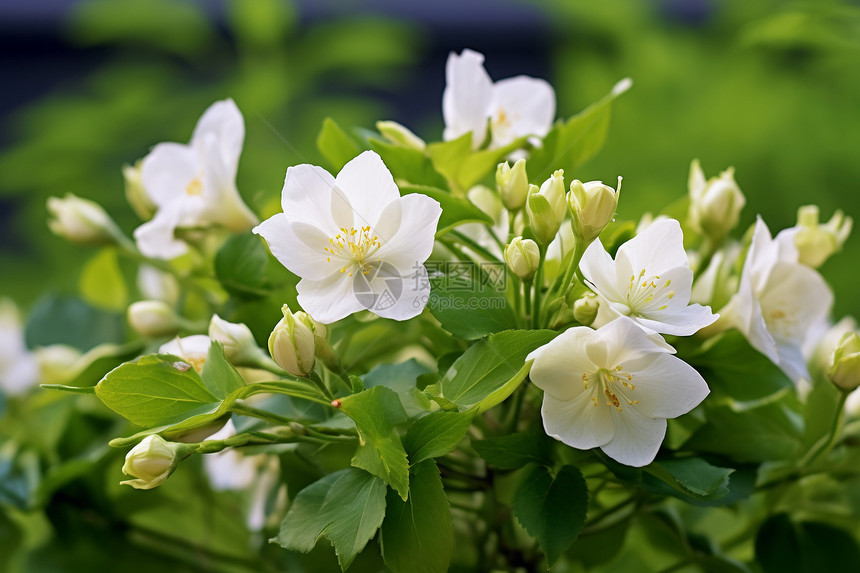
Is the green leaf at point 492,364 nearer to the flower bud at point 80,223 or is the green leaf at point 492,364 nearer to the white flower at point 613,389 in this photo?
the white flower at point 613,389

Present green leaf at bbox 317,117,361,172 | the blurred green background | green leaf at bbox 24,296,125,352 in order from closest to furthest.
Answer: green leaf at bbox 317,117,361,172 < green leaf at bbox 24,296,125,352 < the blurred green background

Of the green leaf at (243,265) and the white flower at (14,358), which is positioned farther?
the white flower at (14,358)

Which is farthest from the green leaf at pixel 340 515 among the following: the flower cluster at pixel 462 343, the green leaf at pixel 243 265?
the green leaf at pixel 243 265

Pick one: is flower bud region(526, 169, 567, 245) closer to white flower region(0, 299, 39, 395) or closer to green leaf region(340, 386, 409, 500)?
green leaf region(340, 386, 409, 500)

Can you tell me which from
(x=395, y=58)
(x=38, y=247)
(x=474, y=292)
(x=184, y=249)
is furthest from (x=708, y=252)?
(x=38, y=247)

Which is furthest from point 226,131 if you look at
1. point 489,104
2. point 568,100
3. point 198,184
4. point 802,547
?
point 568,100

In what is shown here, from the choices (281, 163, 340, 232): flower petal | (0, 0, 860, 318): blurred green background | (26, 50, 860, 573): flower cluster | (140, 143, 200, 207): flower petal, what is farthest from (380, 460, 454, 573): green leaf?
(0, 0, 860, 318): blurred green background
